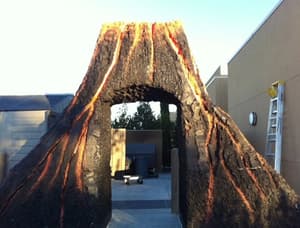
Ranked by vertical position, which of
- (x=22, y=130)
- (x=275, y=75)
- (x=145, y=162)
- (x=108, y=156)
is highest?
(x=275, y=75)

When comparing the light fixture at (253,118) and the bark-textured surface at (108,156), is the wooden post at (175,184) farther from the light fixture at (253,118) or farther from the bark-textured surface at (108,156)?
the light fixture at (253,118)

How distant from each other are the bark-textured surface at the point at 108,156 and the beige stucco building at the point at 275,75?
176 inches

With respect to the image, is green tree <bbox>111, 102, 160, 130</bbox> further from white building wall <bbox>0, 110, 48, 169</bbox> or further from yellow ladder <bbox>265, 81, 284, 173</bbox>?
yellow ladder <bbox>265, 81, 284, 173</bbox>

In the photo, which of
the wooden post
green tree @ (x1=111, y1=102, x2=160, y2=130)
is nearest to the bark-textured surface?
the wooden post

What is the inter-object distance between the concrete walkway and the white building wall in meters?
3.76

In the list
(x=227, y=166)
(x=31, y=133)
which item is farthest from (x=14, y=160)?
(x=227, y=166)

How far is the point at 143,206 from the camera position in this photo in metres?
11.0

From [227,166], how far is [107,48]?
261 centimetres

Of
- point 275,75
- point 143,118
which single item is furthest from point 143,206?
point 143,118

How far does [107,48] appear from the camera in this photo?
22.2ft

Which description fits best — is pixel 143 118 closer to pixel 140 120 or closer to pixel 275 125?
pixel 140 120

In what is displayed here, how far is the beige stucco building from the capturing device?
1036 cm

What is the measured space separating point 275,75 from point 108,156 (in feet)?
22.9

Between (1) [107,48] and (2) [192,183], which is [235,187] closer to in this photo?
(2) [192,183]
